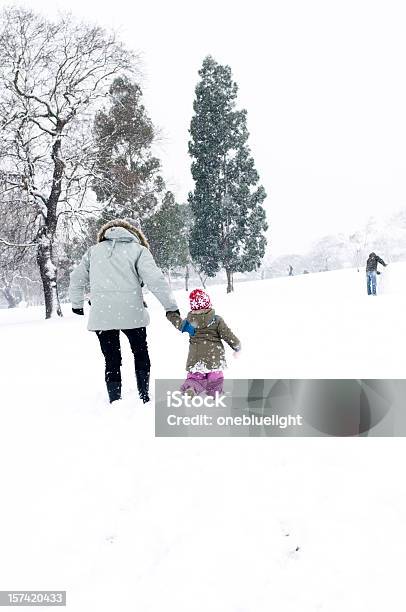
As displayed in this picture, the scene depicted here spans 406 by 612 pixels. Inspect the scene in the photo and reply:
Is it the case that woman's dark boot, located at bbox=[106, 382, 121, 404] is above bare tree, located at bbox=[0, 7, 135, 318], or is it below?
below

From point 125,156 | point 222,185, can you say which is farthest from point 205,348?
point 222,185

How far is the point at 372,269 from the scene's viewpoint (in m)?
16.1

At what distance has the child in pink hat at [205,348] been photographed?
4.80 metres

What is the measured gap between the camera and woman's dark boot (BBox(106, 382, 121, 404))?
4879 mm

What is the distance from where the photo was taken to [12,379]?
287 inches

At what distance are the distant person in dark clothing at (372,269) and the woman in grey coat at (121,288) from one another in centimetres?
1271

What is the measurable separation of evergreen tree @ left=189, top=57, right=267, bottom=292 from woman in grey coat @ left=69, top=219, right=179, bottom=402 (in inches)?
956

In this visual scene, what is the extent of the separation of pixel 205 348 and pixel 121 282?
1120 millimetres

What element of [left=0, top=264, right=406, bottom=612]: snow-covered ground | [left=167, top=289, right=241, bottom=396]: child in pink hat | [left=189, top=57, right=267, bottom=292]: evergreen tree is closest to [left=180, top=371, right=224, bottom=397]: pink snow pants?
[left=167, top=289, right=241, bottom=396]: child in pink hat

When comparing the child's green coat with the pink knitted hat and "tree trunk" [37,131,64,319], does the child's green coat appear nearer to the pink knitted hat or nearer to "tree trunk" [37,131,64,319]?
the pink knitted hat

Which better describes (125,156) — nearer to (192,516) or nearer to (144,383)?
(144,383)

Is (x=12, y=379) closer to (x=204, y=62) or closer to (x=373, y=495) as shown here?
(x=373, y=495)

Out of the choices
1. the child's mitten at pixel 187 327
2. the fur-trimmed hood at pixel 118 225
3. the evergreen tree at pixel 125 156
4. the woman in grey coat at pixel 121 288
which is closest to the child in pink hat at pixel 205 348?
the child's mitten at pixel 187 327

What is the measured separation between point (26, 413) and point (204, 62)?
2963 centimetres
